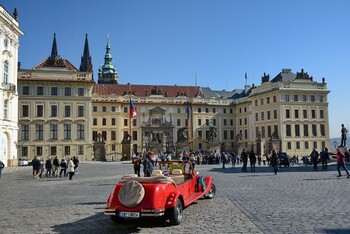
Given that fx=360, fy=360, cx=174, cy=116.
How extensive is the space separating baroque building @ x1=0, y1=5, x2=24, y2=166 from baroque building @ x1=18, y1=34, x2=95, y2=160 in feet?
58.1

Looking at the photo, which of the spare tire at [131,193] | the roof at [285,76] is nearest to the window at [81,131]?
the roof at [285,76]

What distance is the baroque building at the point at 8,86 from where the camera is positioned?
35562 millimetres

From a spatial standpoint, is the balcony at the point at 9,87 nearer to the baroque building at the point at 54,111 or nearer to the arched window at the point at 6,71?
the arched window at the point at 6,71

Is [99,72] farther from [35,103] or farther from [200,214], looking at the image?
[200,214]

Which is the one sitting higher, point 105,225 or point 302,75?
point 302,75

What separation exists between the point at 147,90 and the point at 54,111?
26194 millimetres

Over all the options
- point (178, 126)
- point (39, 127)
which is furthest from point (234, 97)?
point (39, 127)

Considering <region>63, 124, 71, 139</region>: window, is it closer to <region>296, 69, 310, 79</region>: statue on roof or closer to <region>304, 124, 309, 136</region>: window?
<region>304, 124, 309, 136</region>: window

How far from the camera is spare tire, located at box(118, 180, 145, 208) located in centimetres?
806

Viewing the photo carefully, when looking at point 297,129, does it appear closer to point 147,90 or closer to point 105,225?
point 147,90

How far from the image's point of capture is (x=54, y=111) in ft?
189

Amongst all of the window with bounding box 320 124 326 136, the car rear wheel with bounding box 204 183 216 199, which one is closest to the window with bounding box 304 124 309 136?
the window with bounding box 320 124 326 136

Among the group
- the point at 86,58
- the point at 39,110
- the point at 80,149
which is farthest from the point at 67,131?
the point at 86,58

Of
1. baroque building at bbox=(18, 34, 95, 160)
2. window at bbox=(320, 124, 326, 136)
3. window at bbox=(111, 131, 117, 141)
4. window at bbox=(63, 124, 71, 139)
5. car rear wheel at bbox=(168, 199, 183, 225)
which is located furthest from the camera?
window at bbox=(111, 131, 117, 141)
